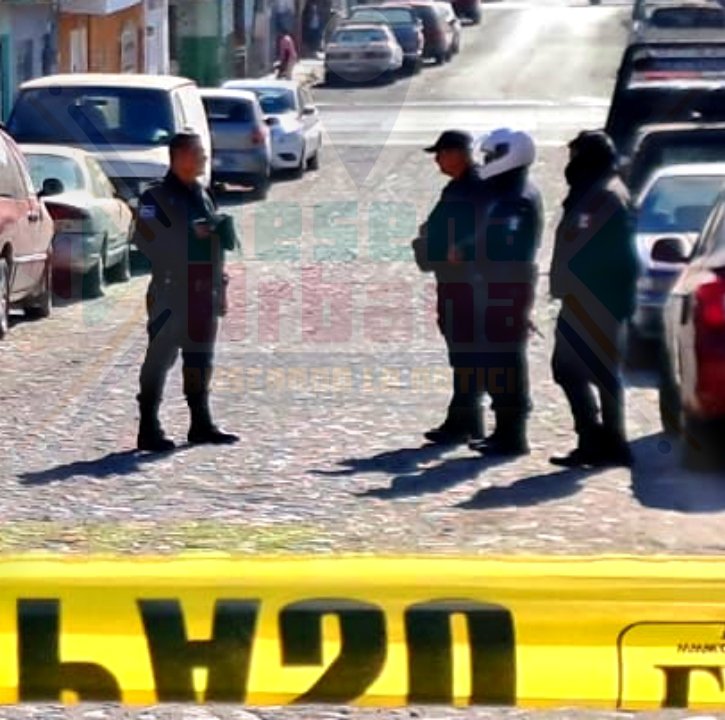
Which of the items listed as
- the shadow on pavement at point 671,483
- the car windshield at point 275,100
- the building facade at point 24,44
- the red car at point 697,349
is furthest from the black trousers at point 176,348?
the building facade at point 24,44

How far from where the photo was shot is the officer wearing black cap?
1184 centimetres

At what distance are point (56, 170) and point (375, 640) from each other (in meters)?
14.9

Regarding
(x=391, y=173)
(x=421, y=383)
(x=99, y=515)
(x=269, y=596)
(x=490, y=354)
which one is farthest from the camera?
(x=391, y=173)

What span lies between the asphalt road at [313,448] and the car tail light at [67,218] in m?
0.63

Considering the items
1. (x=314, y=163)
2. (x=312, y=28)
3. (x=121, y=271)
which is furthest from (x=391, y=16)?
(x=121, y=271)

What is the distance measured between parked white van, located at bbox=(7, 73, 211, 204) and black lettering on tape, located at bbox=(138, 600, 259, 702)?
56.0ft

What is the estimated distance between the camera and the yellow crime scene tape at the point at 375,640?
19.0 ft

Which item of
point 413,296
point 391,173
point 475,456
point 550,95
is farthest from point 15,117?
point 550,95

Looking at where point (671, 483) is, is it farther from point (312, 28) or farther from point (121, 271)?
point (312, 28)

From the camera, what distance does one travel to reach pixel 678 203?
15.7 metres

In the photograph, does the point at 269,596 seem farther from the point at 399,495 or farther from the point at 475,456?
the point at 475,456

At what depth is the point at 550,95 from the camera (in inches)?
1912

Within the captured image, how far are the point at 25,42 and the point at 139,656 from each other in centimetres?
3356

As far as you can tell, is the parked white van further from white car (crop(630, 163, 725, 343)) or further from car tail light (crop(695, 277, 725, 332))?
car tail light (crop(695, 277, 725, 332))
